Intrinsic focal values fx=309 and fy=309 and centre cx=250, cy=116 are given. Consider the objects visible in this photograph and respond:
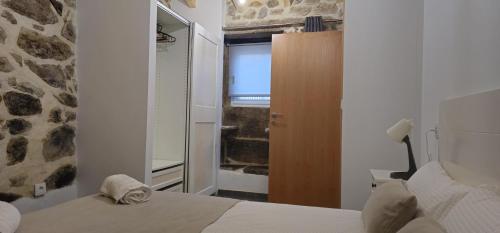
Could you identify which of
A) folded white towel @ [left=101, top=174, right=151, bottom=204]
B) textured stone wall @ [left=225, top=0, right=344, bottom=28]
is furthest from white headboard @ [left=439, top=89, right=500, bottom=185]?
textured stone wall @ [left=225, top=0, right=344, bottom=28]

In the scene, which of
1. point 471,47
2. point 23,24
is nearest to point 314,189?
point 471,47

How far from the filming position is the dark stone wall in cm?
422

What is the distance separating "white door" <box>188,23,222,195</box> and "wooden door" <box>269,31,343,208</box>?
28.6 inches

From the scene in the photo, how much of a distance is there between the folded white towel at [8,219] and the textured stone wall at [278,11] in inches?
137

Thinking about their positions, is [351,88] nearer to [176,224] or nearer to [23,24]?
[176,224]

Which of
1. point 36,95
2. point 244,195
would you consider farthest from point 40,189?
point 244,195

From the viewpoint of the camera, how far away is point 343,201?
8.66 feet

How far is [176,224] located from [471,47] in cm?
163

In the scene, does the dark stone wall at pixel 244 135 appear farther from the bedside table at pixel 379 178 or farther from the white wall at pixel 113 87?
the bedside table at pixel 379 178

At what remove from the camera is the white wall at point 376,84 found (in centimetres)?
250

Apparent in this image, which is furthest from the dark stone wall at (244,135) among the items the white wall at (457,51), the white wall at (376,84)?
the white wall at (457,51)

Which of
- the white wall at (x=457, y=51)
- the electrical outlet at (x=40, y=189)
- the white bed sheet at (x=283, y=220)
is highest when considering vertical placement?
the white wall at (x=457, y=51)

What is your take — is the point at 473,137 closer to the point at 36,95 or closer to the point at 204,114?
the point at 204,114

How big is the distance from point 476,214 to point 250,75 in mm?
3578
